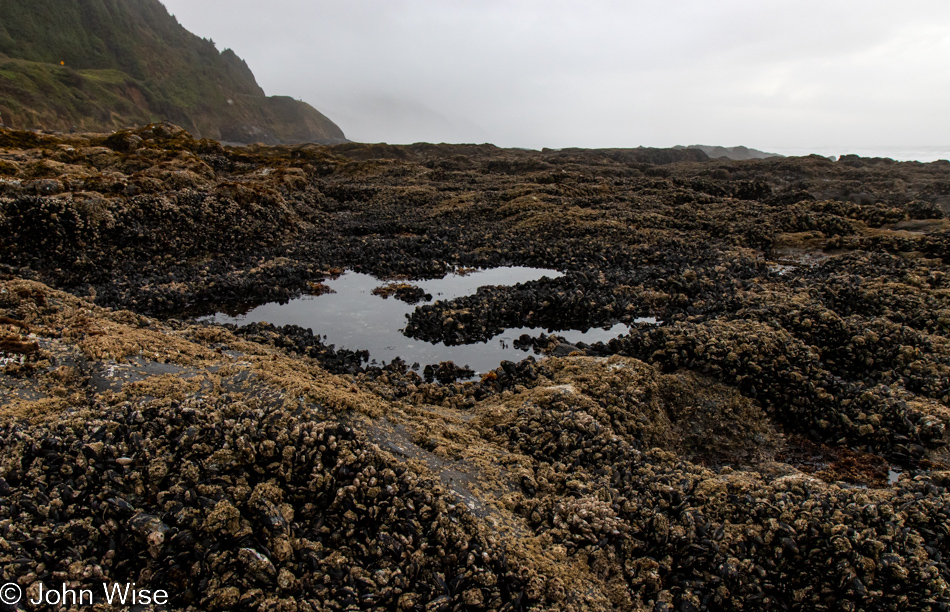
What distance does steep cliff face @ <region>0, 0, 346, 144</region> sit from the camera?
245ft

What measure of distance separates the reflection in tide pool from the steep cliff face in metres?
87.8

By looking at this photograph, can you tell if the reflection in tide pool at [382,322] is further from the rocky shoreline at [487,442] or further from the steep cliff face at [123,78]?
the steep cliff face at [123,78]

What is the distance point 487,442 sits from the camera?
4199mm

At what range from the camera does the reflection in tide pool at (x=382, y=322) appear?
6.94 metres

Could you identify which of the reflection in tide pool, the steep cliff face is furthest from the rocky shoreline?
the steep cliff face

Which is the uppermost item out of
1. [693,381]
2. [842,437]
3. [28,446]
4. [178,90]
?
[178,90]

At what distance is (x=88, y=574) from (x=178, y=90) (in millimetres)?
169239

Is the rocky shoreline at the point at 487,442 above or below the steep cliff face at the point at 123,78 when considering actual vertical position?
below

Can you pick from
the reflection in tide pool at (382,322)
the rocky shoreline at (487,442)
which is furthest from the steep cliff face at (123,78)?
the rocky shoreline at (487,442)

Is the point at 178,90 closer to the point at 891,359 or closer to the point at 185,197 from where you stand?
the point at 185,197

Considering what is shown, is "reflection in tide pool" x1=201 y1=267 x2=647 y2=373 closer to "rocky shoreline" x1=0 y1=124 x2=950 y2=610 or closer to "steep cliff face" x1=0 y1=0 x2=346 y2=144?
"rocky shoreline" x1=0 y1=124 x2=950 y2=610

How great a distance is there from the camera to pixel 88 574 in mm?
2260

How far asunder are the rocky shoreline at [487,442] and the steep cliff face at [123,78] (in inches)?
3569

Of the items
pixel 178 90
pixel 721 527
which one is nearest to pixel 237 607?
pixel 721 527
